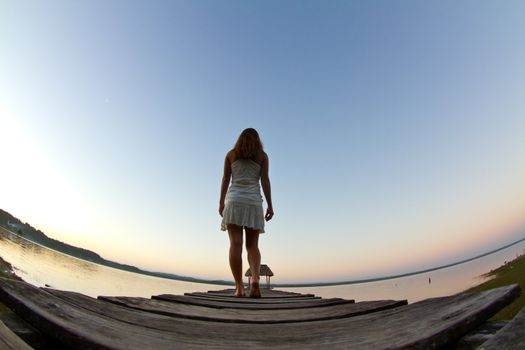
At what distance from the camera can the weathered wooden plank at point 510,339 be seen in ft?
1.76

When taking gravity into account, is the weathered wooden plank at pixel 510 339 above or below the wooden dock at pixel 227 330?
above

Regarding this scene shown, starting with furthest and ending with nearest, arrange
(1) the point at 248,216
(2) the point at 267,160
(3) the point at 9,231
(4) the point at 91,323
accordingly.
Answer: (3) the point at 9,231, (2) the point at 267,160, (1) the point at 248,216, (4) the point at 91,323

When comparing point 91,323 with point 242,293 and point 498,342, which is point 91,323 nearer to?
point 498,342

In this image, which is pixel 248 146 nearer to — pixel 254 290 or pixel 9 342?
pixel 254 290

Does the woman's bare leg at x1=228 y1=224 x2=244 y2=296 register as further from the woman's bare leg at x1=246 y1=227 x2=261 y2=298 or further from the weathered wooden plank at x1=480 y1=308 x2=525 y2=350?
the weathered wooden plank at x1=480 y1=308 x2=525 y2=350

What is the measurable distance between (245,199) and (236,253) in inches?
24.6

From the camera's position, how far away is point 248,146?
12.1 ft

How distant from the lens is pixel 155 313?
1.49m

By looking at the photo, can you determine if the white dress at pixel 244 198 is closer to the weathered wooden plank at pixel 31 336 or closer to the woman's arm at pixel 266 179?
the woman's arm at pixel 266 179

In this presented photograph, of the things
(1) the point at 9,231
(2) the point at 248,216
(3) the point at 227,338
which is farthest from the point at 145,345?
(1) the point at 9,231

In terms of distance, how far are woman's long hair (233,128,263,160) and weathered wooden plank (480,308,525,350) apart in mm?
3168

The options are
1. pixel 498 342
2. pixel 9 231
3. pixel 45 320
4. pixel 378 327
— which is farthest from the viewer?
pixel 9 231

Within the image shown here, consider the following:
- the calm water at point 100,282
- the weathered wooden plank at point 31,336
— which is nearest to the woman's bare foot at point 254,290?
the weathered wooden plank at point 31,336

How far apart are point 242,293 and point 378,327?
266 centimetres
